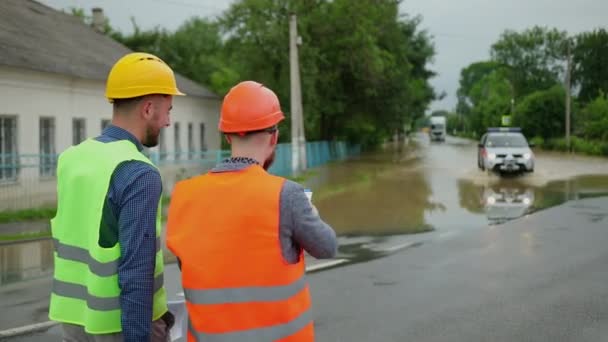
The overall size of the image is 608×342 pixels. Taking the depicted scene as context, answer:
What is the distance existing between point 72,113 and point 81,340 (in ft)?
68.6

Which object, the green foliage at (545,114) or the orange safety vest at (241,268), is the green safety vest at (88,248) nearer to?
the orange safety vest at (241,268)

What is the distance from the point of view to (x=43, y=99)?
20734 millimetres

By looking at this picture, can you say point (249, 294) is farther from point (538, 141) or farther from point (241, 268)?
point (538, 141)

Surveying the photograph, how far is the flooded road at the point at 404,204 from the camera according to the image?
11.1 meters

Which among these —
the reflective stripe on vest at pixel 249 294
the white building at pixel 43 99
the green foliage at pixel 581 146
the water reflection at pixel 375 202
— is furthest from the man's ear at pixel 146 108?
the green foliage at pixel 581 146

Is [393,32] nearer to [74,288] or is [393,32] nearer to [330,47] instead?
[330,47]

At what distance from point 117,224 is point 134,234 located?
11 cm

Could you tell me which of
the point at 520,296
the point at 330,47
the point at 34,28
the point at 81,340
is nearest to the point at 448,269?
the point at 520,296

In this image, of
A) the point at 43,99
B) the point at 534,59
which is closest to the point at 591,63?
the point at 534,59

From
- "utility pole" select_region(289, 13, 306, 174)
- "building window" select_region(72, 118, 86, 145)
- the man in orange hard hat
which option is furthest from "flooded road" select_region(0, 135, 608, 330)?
"building window" select_region(72, 118, 86, 145)

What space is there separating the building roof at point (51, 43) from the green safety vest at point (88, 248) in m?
16.7

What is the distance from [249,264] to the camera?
8.24 ft

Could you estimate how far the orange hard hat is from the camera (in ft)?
8.83

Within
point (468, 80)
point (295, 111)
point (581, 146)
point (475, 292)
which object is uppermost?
point (468, 80)
